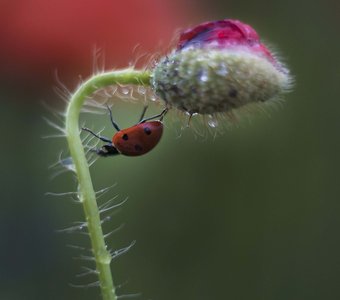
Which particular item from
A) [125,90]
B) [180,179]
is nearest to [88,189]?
[125,90]

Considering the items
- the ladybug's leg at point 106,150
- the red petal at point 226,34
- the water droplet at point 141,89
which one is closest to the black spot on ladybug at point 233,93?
the red petal at point 226,34

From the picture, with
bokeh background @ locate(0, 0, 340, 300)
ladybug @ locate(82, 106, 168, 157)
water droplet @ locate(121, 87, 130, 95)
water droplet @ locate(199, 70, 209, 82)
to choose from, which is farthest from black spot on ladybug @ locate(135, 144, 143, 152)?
bokeh background @ locate(0, 0, 340, 300)

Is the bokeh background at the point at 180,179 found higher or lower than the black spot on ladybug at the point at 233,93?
higher

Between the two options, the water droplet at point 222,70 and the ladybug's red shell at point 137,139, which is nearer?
the water droplet at point 222,70

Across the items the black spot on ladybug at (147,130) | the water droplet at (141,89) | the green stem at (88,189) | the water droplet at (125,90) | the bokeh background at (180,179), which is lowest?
the green stem at (88,189)

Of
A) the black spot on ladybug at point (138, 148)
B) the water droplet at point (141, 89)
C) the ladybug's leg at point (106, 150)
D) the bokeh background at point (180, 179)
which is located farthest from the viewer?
the bokeh background at point (180, 179)

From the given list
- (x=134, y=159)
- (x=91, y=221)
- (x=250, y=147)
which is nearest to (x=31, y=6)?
(x=134, y=159)

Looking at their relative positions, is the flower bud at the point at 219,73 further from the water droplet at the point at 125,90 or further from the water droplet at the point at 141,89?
the water droplet at the point at 125,90

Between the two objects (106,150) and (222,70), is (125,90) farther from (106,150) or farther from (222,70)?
(222,70)
